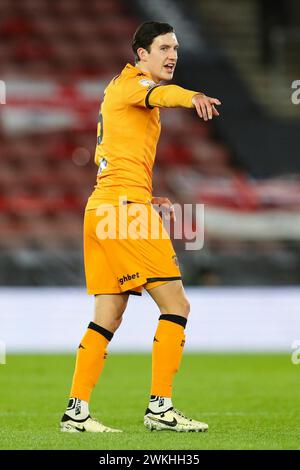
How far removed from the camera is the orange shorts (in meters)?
5.40

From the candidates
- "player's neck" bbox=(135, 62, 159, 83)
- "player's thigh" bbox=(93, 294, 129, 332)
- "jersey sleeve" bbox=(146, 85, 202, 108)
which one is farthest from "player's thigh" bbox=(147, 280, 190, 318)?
"player's neck" bbox=(135, 62, 159, 83)

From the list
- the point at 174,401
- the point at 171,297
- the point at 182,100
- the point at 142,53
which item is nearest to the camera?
the point at 182,100

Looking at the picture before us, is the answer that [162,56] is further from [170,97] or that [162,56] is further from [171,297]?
[171,297]

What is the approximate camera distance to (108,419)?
6195 millimetres

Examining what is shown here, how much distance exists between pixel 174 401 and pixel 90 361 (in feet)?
6.63

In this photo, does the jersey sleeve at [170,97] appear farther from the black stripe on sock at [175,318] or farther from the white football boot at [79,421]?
the white football boot at [79,421]

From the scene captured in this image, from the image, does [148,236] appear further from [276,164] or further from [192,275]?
[276,164]

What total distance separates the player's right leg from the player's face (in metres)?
1.16

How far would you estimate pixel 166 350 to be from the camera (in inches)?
214

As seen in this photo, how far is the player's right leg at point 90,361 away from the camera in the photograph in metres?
5.41

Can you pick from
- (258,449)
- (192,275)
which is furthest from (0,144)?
(258,449)

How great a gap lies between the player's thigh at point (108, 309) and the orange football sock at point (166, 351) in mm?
239

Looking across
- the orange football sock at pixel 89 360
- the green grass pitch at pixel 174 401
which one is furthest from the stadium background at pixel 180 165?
the orange football sock at pixel 89 360

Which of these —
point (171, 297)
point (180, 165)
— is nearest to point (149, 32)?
point (171, 297)
